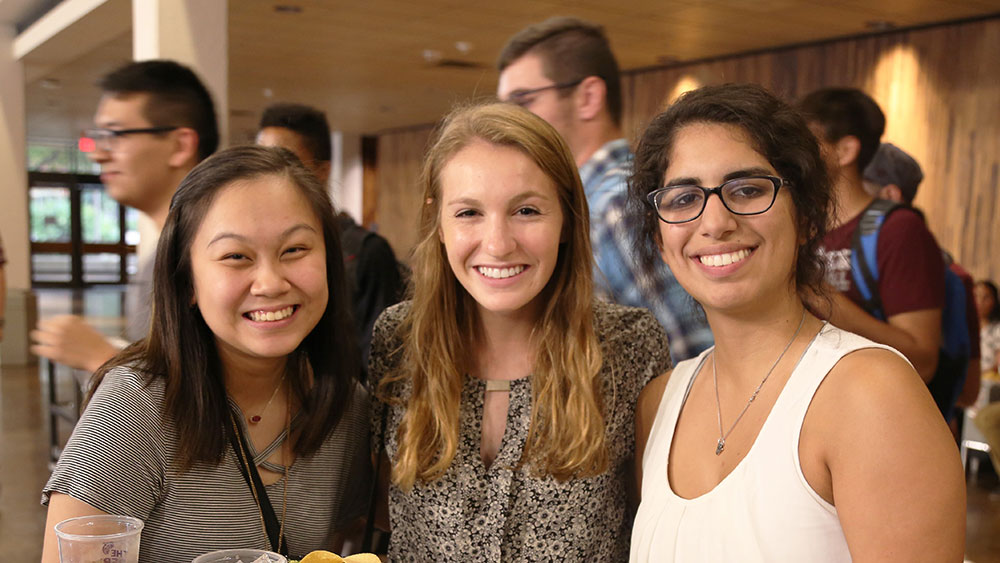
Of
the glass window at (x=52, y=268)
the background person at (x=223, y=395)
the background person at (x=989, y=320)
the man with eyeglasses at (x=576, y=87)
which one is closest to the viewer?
the background person at (x=223, y=395)

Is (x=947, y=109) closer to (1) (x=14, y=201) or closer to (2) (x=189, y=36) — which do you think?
(2) (x=189, y=36)

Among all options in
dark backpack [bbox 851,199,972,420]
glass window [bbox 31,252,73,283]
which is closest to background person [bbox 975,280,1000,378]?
dark backpack [bbox 851,199,972,420]

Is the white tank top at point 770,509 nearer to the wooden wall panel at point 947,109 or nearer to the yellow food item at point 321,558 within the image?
the yellow food item at point 321,558

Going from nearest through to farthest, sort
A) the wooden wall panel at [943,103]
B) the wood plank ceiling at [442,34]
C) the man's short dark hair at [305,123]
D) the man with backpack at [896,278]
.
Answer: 1. the man with backpack at [896,278]
2. the man's short dark hair at [305,123]
3. the wood plank ceiling at [442,34]
4. the wooden wall panel at [943,103]

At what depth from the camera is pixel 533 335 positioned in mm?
1877

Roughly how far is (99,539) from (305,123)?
8.21 ft

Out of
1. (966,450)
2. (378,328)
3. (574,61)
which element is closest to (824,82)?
(966,450)

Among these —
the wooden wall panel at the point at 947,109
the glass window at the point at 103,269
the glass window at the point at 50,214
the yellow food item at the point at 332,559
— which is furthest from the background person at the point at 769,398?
the glass window at the point at 103,269

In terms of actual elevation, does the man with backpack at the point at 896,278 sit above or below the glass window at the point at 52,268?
above

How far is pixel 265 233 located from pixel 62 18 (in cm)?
745

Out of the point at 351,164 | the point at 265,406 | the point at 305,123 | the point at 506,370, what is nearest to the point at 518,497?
the point at 506,370

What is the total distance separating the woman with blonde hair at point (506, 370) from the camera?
1700mm

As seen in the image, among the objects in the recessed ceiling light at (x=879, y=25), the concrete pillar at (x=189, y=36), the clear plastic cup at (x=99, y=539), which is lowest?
the clear plastic cup at (x=99, y=539)

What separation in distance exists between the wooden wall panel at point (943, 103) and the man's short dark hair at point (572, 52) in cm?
453
